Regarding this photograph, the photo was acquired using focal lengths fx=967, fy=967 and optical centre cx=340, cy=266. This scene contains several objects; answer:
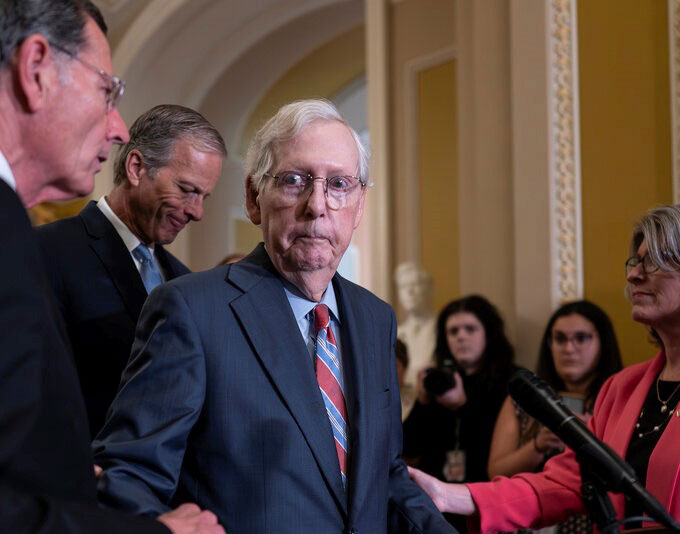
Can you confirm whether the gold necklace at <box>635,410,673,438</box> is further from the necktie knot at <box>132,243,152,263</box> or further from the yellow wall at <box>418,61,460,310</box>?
the yellow wall at <box>418,61,460,310</box>

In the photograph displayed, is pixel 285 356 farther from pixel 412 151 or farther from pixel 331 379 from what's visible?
pixel 412 151

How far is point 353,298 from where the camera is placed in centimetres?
214

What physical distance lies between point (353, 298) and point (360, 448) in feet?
1.23

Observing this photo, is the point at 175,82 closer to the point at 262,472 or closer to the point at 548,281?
the point at 548,281

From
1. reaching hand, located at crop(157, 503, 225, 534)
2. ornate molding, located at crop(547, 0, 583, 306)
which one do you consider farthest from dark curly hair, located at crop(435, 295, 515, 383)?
reaching hand, located at crop(157, 503, 225, 534)

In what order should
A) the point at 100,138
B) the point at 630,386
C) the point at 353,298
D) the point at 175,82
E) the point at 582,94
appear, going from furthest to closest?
1. the point at 175,82
2. the point at 582,94
3. the point at 630,386
4. the point at 353,298
5. the point at 100,138

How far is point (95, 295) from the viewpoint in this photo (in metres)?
2.46

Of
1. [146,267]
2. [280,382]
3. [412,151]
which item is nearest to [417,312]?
[412,151]

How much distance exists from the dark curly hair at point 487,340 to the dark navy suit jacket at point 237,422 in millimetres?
2928

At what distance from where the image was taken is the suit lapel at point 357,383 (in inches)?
74.4

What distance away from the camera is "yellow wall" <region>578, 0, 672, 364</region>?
464 centimetres

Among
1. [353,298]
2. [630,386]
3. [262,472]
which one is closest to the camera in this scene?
[262,472]

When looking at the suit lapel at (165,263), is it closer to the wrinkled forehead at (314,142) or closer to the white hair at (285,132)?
the white hair at (285,132)

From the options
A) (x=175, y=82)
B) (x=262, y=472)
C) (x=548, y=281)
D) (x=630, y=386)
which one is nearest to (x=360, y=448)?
(x=262, y=472)
